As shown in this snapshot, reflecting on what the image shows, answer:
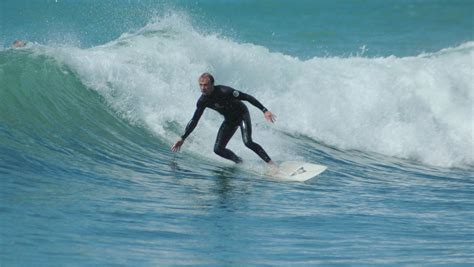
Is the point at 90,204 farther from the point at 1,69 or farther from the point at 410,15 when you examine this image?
the point at 410,15

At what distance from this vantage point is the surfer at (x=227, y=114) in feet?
34.1

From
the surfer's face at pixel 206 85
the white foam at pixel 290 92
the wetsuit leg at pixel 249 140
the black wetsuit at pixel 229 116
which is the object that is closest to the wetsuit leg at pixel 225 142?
the black wetsuit at pixel 229 116

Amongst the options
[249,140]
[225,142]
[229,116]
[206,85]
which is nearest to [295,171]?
[249,140]

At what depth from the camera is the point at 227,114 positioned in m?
10.8

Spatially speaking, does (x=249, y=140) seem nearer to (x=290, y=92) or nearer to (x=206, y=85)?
(x=206, y=85)

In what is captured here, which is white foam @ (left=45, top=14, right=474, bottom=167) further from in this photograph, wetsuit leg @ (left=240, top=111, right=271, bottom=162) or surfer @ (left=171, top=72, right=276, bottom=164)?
wetsuit leg @ (left=240, top=111, right=271, bottom=162)

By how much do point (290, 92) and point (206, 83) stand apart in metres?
5.69

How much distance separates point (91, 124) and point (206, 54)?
3720 millimetres

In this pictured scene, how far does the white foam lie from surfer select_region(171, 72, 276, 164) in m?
0.92

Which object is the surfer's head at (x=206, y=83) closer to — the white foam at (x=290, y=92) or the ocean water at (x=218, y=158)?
the ocean water at (x=218, y=158)

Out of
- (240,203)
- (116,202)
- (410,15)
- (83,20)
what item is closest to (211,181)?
(240,203)

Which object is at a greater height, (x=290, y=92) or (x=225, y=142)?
(x=290, y=92)

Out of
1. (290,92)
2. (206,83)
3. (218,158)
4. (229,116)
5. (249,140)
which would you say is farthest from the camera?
(290,92)

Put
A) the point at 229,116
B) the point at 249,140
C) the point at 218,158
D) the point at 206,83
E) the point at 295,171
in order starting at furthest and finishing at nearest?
the point at 218,158, the point at 229,116, the point at 249,140, the point at 295,171, the point at 206,83
